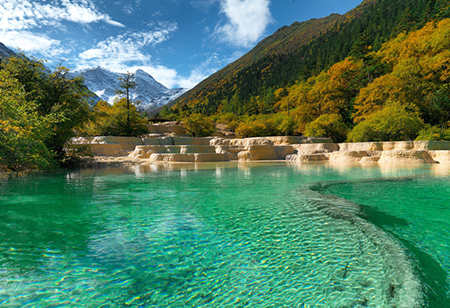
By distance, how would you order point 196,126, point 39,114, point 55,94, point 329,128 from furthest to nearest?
point 196,126 → point 329,128 → point 55,94 → point 39,114

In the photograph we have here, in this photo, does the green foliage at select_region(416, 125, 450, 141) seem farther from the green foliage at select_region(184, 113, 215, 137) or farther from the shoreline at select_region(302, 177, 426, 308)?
the green foliage at select_region(184, 113, 215, 137)

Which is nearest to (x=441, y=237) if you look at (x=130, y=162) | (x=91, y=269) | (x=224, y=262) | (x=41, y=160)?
(x=224, y=262)

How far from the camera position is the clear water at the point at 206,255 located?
2088mm

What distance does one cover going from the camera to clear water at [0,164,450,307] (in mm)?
2088

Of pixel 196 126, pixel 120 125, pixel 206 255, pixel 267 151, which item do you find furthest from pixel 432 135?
pixel 120 125

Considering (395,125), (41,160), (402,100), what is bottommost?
(41,160)

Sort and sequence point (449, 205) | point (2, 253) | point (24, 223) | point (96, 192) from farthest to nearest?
point (96, 192)
point (449, 205)
point (24, 223)
point (2, 253)

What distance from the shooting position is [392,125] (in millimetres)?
19875

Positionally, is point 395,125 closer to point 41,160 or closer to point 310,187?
point 310,187

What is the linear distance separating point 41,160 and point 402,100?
28784 millimetres

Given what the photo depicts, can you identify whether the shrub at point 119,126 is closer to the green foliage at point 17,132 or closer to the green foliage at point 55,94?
the green foliage at point 55,94

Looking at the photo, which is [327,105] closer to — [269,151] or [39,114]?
[269,151]

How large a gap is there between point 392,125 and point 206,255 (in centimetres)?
2240

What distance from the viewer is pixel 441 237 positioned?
3.33 meters
